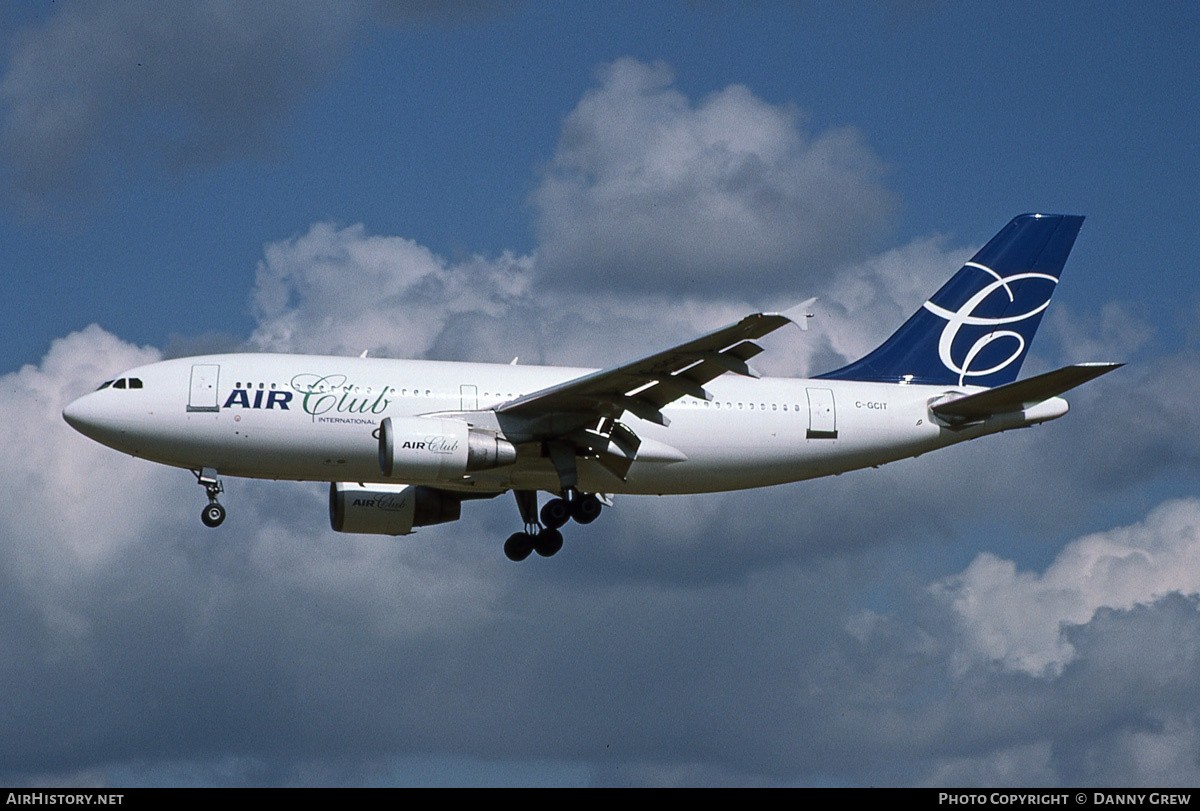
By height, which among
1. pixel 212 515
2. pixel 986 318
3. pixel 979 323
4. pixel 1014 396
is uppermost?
pixel 986 318

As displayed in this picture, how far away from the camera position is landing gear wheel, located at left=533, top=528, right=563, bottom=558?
1569 inches

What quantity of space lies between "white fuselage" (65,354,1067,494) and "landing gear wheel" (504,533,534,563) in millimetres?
2386

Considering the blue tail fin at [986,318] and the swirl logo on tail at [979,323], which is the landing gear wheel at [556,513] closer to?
the blue tail fin at [986,318]

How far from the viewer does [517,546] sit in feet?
131

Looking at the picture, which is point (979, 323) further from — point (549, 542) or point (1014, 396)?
point (549, 542)

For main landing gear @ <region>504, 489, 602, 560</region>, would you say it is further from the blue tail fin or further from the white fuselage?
the blue tail fin

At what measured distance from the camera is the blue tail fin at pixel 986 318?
4119cm

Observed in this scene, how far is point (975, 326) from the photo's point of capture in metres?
42.5

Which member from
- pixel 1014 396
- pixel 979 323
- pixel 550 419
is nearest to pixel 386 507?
pixel 550 419

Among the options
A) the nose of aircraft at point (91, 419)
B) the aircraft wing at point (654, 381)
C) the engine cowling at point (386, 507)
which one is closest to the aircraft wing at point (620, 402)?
the aircraft wing at point (654, 381)

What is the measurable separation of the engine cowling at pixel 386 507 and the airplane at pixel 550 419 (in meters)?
0.04

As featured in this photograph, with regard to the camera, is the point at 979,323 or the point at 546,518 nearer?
the point at 546,518

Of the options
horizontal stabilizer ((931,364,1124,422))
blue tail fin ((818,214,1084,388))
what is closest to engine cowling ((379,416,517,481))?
blue tail fin ((818,214,1084,388))

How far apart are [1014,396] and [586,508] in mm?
10195
